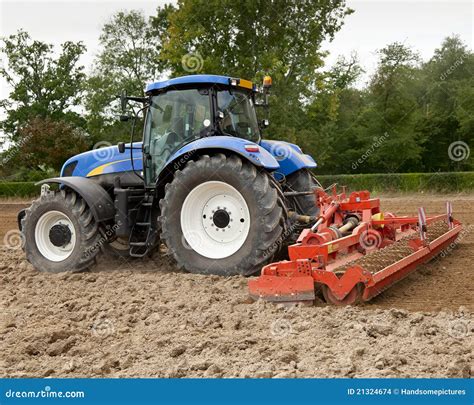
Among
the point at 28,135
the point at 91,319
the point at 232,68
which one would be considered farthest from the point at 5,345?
the point at 28,135

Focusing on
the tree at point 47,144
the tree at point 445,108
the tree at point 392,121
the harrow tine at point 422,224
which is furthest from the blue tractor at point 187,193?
the tree at point 445,108

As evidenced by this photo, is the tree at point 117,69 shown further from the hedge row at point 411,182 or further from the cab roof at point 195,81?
the cab roof at point 195,81

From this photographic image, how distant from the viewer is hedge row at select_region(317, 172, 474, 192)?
21.0 metres

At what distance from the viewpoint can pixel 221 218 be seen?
21.6 feet

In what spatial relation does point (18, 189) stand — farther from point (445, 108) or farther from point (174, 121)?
point (445, 108)

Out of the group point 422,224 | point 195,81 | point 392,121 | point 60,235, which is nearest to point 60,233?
point 60,235

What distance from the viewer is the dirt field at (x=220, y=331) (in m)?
3.72

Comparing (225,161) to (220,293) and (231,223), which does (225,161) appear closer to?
(231,223)

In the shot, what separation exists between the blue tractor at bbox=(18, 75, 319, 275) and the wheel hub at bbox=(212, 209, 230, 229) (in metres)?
0.01

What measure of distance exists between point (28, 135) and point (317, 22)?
14.7 m

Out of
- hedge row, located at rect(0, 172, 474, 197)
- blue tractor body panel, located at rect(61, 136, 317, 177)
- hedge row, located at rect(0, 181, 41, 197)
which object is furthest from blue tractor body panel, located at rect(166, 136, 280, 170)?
hedge row, located at rect(0, 181, 41, 197)

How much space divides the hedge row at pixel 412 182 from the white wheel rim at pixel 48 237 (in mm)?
14584

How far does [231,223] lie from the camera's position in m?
6.55

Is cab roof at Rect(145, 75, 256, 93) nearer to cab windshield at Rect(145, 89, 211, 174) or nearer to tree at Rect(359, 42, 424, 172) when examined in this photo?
cab windshield at Rect(145, 89, 211, 174)
